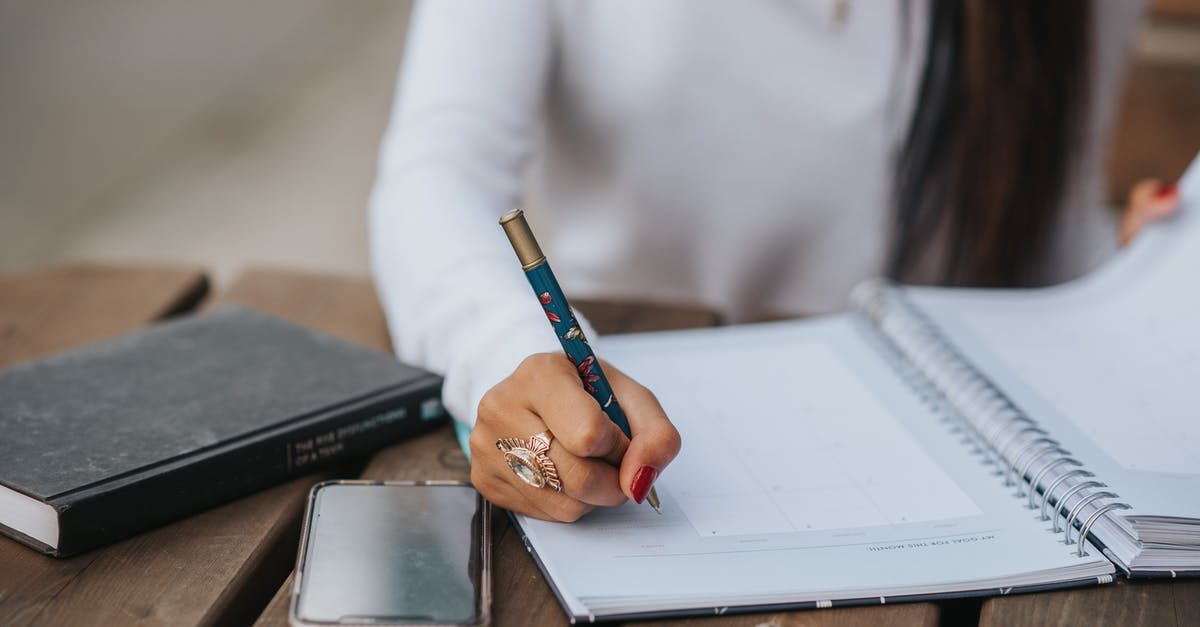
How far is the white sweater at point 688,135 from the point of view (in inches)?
37.0

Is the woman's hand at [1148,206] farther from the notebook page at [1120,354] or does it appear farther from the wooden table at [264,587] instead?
the wooden table at [264,587]

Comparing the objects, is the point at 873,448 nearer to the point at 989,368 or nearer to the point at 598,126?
the point at 989,368

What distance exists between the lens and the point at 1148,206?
88 centimetres

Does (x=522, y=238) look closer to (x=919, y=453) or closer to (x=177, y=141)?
(x=919, y=453)

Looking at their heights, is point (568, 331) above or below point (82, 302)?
above

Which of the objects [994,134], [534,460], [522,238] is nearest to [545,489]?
[534,460]

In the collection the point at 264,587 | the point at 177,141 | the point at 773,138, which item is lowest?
the point at 177,141

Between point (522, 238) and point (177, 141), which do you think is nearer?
point (522, 238)

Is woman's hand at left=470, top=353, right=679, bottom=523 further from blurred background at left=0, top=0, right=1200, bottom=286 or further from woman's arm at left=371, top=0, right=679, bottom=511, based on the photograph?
blurred background at left=0, top=0, right=1200, bottom=286

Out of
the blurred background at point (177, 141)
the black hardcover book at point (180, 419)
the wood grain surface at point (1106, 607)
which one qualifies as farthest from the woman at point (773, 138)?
the blurred background at point (177, 141)

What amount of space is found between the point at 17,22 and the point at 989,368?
325 centimetres

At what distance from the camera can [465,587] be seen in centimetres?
53

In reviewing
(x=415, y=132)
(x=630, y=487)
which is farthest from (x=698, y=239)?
(x=630, y=487)

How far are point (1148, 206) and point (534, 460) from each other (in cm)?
60
